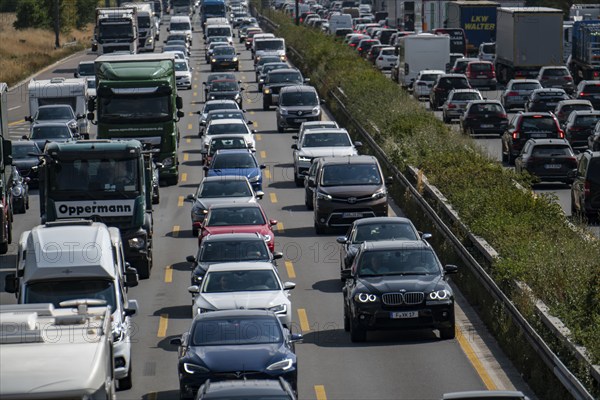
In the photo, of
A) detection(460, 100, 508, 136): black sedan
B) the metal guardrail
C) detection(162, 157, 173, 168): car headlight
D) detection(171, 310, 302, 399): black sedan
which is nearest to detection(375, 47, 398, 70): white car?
detection(460, 100, 508, 136): black sedan

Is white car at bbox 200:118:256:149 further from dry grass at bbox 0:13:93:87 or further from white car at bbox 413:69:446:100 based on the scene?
dry grass at bbox 0:13:93:87

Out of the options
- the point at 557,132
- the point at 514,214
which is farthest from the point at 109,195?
the point at 557,132

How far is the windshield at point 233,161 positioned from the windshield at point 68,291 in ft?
63.6

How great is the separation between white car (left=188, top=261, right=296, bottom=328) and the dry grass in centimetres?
6585

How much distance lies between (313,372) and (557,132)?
2617cm

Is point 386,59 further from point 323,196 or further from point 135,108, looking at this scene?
point 323,196

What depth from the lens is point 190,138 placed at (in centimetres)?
5859

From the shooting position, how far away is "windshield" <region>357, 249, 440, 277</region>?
2388 cm

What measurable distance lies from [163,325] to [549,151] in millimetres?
18442

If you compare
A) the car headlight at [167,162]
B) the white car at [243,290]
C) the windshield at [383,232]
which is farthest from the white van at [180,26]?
the white car at [243,290]

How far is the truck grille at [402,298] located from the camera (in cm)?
2288

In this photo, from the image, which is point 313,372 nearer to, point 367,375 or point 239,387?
point 367,375

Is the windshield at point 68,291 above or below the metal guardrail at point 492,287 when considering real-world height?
above

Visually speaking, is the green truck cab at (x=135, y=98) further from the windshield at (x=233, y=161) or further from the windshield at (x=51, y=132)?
the windshield at (x=51, y=132)
